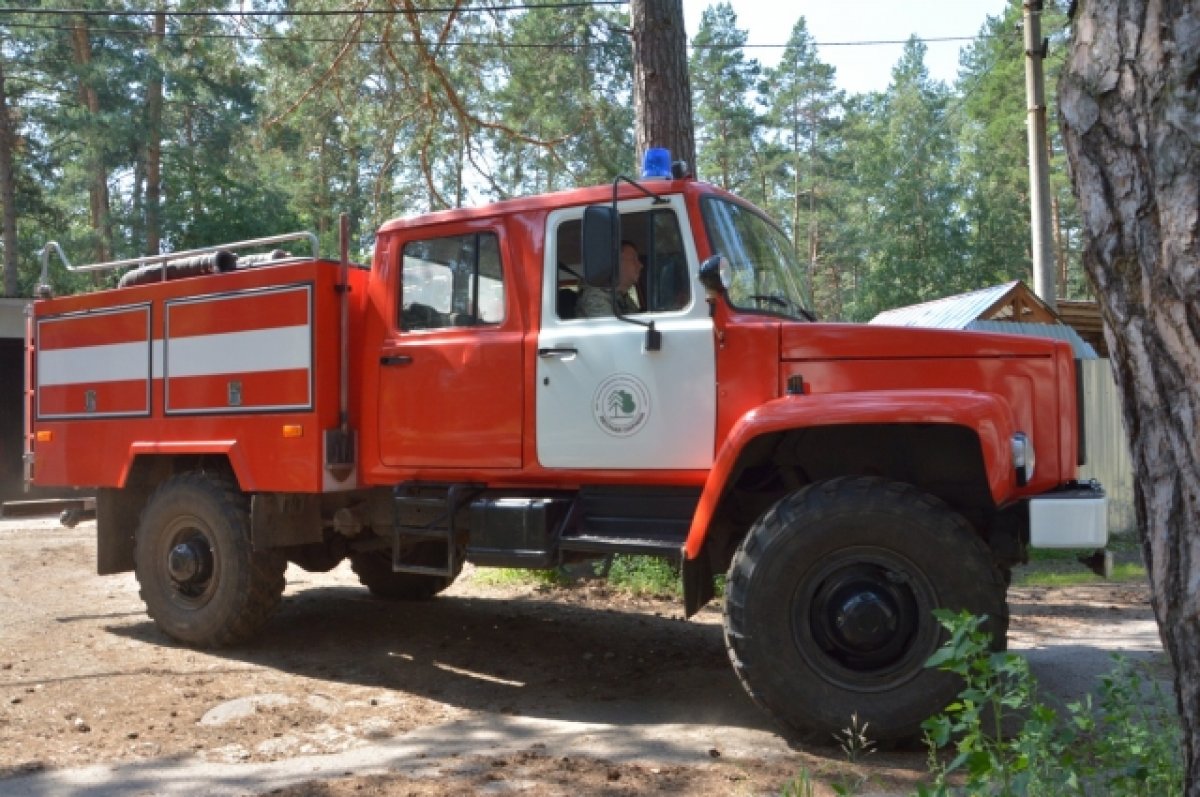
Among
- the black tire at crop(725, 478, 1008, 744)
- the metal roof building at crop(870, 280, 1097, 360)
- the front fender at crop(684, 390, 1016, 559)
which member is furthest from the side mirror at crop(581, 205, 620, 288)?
the metal roof building at crop(870, 280, 1097, 360)

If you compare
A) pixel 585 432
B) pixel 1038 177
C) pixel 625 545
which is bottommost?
pixel 625 545

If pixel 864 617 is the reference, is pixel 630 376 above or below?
above

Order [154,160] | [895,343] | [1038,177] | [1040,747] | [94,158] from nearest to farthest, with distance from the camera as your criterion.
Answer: [1040,747] < [895,343] < [1038,177] < [94,158] < [154,160]

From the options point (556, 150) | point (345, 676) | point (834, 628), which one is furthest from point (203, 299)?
point (556, 150)

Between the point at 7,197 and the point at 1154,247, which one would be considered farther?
the point at 7,197

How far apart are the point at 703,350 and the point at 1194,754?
127 inches

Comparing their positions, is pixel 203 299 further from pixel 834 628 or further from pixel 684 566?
pixel 834 628

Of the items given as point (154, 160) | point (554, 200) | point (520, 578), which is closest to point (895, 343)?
point (554, 200)

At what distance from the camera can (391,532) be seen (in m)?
6.61

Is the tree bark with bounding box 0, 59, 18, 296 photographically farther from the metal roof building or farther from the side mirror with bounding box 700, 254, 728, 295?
the side mirror with bounding box 700, 254, 728, 295

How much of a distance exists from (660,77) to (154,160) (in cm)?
2177

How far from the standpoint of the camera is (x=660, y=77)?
9.41 metres

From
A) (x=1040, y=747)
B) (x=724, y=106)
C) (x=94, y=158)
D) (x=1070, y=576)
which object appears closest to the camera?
(x=1040, y=747)

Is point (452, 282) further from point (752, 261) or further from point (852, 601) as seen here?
point (852, 601)
